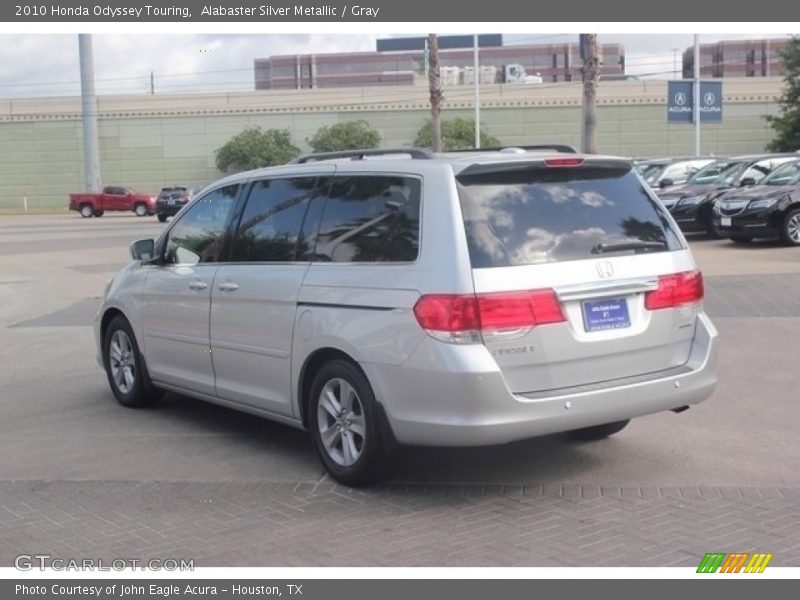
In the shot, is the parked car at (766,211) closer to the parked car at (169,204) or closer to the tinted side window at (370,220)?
the tinted side window at (370,220)

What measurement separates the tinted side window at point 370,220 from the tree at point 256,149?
59.5 meters

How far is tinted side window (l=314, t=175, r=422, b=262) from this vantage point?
5859 mm

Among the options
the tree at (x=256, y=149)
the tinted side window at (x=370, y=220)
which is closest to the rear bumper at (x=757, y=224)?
the tinted side window at (x=370, y=220)

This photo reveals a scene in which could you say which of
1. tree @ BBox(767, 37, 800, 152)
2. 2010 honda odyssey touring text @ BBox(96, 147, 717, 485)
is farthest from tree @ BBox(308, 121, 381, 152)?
2010 honda odyssey touring text @ BBox(96, 147, 717, 485)

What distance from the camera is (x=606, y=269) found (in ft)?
19.1

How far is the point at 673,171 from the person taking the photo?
1036 inches

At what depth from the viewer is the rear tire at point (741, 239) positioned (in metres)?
20.1

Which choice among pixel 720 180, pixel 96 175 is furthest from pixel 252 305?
pixel 96 175

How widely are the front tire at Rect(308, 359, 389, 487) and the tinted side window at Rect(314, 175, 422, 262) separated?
0.68m

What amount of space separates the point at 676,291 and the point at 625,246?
44 cm

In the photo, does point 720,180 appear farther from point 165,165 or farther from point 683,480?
point 165,165

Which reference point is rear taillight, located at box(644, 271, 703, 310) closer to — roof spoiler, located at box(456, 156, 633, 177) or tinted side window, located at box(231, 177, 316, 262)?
roof spoiler, located at box(456, 156, 633, 177)

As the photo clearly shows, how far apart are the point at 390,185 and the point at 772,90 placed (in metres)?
65.4
